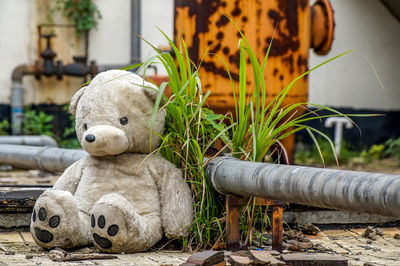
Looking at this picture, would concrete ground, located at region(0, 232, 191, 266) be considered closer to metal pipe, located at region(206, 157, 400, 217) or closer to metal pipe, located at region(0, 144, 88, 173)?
metal pipe, located at region(206, 157, 400, 217)

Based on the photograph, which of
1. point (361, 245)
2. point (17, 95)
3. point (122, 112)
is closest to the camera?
point (122, 112)

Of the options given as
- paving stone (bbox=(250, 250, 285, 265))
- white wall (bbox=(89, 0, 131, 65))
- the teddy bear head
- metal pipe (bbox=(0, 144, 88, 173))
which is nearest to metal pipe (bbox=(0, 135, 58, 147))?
white wall (bbox=(89, 0, 131, 65))

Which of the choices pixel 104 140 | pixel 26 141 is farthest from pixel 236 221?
pixel 26 141

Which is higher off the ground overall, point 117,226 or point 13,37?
point 13,37

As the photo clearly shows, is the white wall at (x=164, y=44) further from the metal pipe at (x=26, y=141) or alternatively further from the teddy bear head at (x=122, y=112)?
the teddy bear head at (x=122, y=112)

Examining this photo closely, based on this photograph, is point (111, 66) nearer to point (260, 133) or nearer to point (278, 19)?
point (278, 19)

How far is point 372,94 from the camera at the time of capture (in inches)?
332

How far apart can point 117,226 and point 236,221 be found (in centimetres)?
46

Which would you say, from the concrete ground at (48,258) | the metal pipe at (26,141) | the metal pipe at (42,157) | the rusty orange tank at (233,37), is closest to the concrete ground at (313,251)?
the concrete ground at (48,258)

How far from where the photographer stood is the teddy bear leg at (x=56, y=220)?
2.24m

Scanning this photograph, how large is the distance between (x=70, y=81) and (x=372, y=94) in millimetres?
3847

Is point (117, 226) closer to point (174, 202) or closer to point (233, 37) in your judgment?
point (174, 202)

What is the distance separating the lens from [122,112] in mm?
2455

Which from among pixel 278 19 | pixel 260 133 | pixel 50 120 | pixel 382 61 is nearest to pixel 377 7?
pixel 382 61
